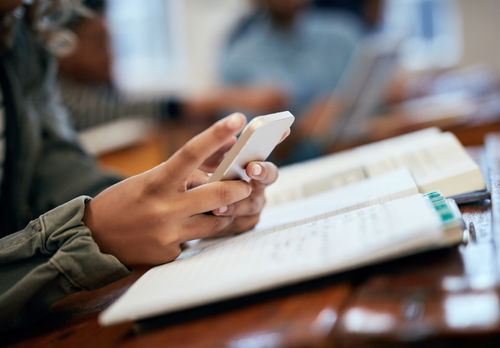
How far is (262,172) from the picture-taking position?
46cm

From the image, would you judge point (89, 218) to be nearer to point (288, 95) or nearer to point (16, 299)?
point (16, 299)

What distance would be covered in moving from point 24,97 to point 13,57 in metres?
0.05

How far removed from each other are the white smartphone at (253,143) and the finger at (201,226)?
4cm

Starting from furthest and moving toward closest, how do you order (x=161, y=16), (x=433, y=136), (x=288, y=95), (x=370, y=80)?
(x=161, y=16) → (x=288, y=95) → (x=370, y=80) → (x=433, y=136)

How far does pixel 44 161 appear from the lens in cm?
71

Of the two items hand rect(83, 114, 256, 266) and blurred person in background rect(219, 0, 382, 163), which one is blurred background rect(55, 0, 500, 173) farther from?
hand rect(83, 114, 256, 266)

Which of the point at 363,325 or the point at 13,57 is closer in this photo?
the point at 363,325

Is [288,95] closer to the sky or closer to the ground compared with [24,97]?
closer to the ground

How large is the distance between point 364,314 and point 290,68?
83.0 inches

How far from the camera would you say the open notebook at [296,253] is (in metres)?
0.33

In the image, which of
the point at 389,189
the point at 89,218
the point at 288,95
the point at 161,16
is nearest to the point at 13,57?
the point at 89,218

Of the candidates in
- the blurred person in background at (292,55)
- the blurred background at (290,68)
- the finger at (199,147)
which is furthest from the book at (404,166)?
the blurred person in background at (292,55)

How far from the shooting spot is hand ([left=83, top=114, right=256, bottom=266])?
0.41 m

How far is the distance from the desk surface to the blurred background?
0.72 m
